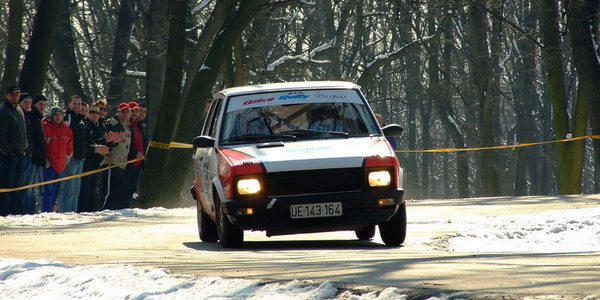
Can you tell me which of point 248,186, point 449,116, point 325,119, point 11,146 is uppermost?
point 449,116

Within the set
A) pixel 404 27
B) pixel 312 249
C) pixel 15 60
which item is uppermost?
pixel 404 27

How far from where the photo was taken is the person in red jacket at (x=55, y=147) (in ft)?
60.7

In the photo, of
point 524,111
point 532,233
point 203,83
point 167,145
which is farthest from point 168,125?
point 524,111

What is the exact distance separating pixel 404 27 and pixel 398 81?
522 inches

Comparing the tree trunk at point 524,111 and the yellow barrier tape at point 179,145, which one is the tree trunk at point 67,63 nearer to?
the yellow barrier tape at point 179,145

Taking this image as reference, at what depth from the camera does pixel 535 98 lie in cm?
5247

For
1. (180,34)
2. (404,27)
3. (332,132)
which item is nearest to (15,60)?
(180,34)

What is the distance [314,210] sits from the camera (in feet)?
34.6

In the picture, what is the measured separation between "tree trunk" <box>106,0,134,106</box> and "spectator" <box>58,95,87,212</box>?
13488 millimetres

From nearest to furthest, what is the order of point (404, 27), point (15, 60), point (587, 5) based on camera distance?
point (587, 5)
point (15, 60)
point (404, 27)

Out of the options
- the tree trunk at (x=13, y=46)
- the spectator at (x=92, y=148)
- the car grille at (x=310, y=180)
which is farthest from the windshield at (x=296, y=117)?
the tree trunk at (x=13, y=46)

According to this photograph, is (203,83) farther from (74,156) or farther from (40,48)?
(74,156)

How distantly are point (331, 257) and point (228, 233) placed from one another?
218cm

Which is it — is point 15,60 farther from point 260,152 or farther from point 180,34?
point 260,152
